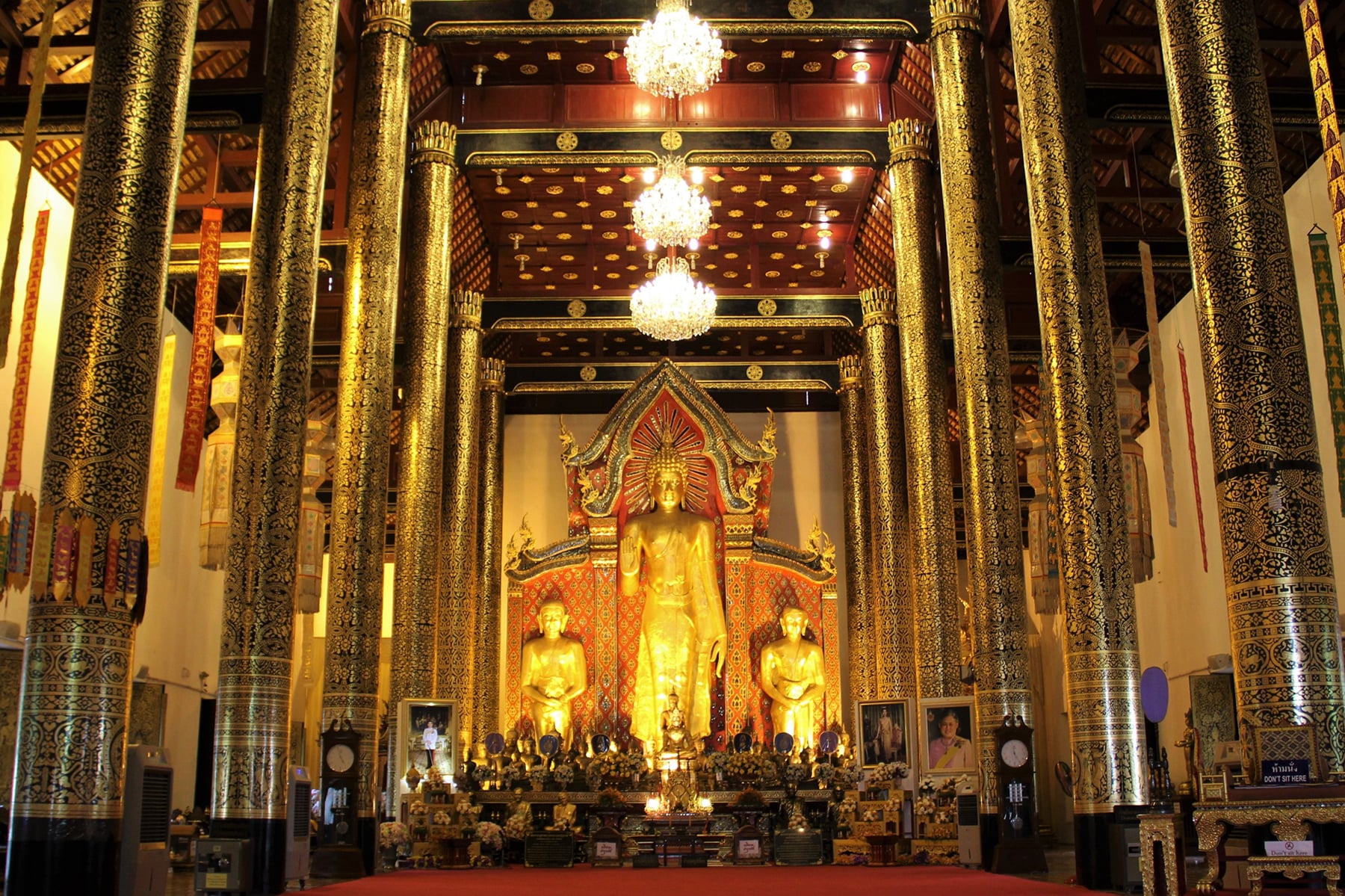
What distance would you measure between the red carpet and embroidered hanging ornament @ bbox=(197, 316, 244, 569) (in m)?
3.63

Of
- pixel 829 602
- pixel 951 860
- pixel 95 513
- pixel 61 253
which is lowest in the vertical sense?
pixel 951 860

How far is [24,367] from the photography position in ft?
34.7

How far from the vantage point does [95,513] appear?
6.21m

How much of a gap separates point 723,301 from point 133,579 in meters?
13.7

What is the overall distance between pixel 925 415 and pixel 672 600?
581 cm

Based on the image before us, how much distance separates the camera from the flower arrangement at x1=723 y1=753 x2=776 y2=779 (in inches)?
584

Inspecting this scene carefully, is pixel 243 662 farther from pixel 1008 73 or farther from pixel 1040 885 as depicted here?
pixel 1008 73

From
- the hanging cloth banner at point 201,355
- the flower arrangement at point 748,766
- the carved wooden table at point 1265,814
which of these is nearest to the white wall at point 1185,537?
the flower arrangement at point 748,766

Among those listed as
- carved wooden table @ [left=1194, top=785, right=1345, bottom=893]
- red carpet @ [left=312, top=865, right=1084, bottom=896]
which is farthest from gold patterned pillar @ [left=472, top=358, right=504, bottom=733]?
carved wooden table @ [left=1194, top=785, right=1345, bottom=893]

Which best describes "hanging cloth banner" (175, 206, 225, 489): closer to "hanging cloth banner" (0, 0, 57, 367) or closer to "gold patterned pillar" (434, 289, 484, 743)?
"hanging cloth banner" (0, 0, 57, 367)

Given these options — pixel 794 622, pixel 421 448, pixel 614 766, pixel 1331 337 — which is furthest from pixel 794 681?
pixel 1331 337

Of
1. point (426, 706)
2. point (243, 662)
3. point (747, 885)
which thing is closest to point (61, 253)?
point (426, 706)

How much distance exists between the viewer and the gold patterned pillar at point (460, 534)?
16.3 meters

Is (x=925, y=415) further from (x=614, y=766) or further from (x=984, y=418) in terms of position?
(x=614, y=766)
